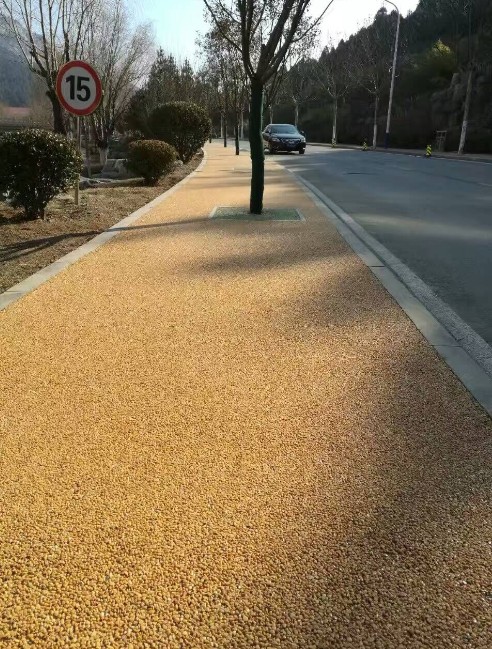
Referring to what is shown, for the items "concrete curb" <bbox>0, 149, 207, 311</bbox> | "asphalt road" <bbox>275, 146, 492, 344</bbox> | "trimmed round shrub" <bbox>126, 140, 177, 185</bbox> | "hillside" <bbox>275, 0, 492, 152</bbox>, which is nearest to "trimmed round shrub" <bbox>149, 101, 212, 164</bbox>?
"asphalt road" <bbox>275, 146, 492, 344</bbox>

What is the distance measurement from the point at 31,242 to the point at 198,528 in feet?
19.0

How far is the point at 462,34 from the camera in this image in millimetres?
52250

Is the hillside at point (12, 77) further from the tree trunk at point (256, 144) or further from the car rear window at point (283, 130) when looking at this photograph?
the tree trunk at point (256, 144)

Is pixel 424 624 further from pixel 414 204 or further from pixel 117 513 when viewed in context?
pixel 414 204

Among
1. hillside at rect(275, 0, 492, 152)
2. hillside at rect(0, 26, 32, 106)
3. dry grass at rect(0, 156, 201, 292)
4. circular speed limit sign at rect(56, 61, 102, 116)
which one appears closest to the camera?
dry grass at rect(0, 156, 201, 292)

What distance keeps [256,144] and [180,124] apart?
11.3 m

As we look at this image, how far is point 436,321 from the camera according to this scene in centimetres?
436

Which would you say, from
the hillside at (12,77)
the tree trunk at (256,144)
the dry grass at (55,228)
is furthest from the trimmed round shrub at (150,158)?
the hillside at (12,77)

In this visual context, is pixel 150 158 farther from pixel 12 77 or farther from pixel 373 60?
pixel 12 77

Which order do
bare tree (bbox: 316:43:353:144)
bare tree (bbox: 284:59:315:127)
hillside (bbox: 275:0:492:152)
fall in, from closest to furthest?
hillside (bbox: 275:0:492:152), bare tree (bbox: 316:43:353:144), bare tree (bbox: 284:59:315:127)

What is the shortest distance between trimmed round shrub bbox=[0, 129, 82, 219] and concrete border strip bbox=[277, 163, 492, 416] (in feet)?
13.6

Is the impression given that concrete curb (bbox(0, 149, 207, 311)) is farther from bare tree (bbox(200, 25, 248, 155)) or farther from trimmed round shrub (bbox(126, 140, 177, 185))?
bare tree (bbox(200, 25, 248, 155))

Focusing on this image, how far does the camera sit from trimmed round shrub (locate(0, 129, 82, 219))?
7.85 meters

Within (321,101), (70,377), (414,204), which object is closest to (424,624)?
(70,377)
